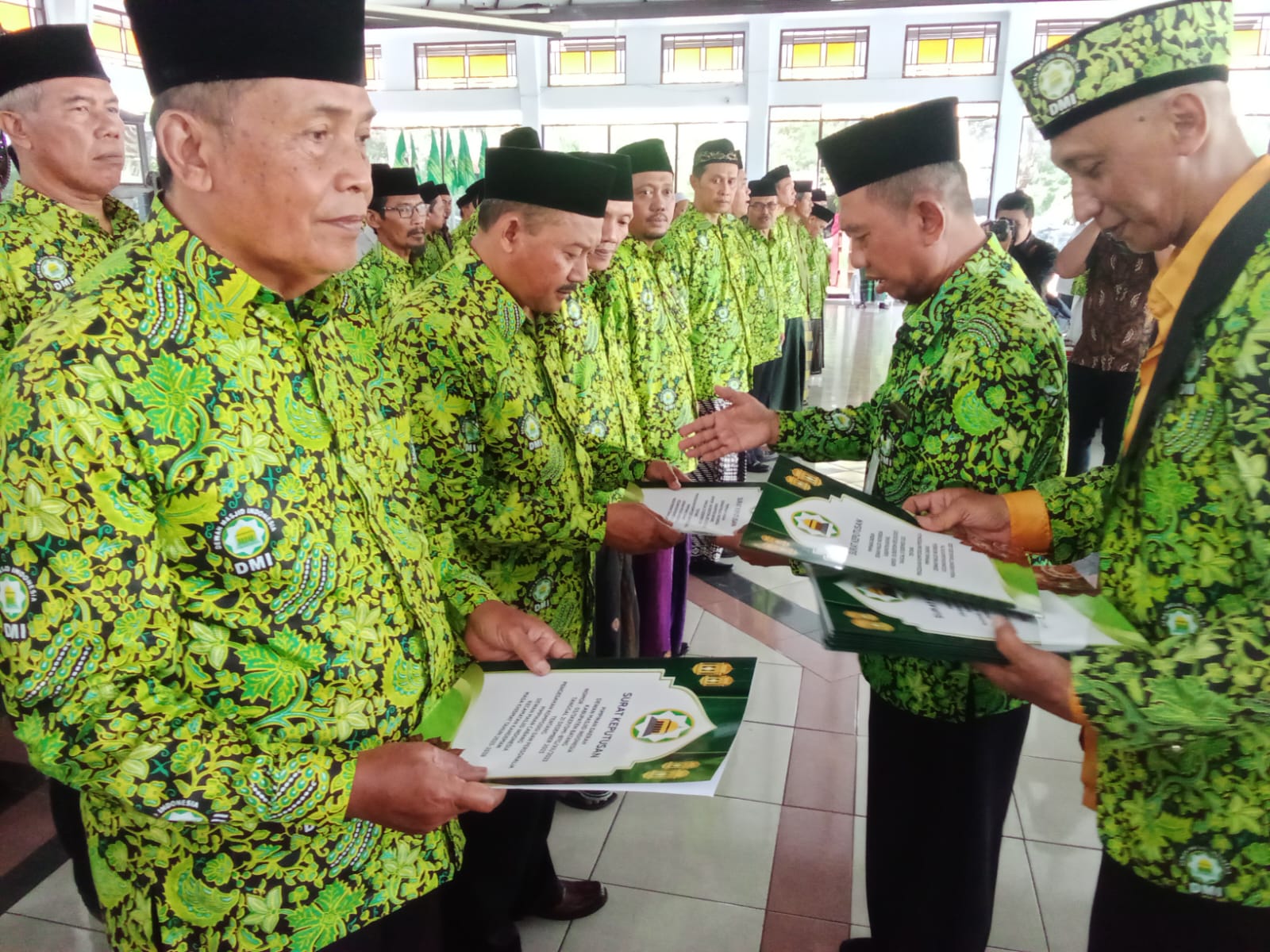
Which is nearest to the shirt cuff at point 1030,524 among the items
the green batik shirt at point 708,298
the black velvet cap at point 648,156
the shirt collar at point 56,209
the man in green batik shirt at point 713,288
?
the shirt collar at point 56,209

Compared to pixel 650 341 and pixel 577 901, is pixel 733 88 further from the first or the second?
pixel 577 901

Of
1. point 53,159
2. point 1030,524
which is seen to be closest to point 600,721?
point 1030,524

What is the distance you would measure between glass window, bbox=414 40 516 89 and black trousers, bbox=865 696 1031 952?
1684 cm

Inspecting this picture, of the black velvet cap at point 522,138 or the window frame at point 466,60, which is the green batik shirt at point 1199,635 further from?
the window frame at point 466,60

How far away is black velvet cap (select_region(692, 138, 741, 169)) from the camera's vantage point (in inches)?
187

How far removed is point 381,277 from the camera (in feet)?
14.9

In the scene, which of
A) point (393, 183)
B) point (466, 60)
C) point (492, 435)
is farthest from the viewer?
point (466, 60)

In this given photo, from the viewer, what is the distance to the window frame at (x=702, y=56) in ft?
50.7

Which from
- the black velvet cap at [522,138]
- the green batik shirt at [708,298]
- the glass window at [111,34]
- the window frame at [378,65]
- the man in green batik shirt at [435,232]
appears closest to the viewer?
the black velvet cap at [522,138]

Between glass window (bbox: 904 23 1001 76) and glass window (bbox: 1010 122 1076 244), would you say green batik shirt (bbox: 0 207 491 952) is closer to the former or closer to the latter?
glass window (bbox: 904 23 1001 76)

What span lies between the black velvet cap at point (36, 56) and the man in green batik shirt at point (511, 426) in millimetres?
1371

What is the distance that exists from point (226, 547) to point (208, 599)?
0.19 feet

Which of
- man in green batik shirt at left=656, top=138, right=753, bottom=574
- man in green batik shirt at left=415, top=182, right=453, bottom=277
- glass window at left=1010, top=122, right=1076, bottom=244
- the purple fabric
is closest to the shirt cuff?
the purple fabric

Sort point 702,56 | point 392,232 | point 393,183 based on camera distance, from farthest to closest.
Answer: point 702,56 → point 392,232 → point 393,183
